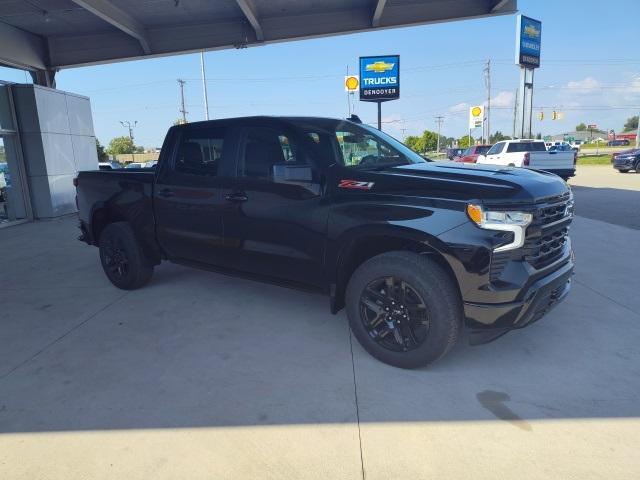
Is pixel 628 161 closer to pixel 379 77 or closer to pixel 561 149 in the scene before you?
pixel 561 149

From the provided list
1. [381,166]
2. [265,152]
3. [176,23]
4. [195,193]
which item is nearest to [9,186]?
[176,23]

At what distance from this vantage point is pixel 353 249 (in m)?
3.50

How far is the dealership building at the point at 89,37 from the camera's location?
10.8 meters

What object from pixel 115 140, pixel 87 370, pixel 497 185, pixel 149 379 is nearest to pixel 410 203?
pixel 497 185

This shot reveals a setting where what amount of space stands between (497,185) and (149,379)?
2890 millimetres

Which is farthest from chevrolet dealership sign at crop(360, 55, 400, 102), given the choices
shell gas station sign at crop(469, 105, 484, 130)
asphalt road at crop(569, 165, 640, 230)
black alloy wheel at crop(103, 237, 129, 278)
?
shell gas station sign at crop(469, 105, 484, 130)

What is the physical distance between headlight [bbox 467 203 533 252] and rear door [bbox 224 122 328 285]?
120cm

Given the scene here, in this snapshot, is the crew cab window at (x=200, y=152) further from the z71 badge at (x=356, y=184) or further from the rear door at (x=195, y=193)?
the z71 badge at (x=356, y=184)

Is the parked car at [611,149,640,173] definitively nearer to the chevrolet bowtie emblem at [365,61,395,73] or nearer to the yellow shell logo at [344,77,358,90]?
the yellow shell logo at [344,77,358,90]

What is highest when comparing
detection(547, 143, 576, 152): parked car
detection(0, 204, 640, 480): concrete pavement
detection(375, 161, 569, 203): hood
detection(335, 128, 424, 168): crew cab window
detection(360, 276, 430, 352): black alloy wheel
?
detection(335, 128, 424, 168): crew cab window

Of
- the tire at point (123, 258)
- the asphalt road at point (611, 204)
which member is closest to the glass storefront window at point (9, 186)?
the tire at point (123, 258)

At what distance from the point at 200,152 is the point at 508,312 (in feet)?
10.9

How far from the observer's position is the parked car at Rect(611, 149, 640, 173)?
23.6 meters

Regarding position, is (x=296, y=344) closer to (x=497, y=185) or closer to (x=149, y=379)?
(x=149, y=379)
